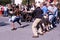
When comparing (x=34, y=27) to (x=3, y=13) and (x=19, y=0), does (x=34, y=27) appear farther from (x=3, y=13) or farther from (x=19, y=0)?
(x=19, y=0)

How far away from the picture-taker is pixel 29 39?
13305 mm

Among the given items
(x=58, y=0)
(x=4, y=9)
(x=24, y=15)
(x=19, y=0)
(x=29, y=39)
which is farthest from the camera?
(x=19, y=0)

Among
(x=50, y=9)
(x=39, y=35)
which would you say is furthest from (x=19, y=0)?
(x=39, y=35)

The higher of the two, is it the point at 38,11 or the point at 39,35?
the point at 38,11

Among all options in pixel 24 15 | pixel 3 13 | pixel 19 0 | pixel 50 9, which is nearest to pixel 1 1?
pixel 3 13

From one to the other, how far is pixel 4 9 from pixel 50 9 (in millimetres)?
16520

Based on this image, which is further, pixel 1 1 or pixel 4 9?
pixel 1 1

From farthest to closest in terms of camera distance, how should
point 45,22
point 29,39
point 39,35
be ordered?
1. point 45,22
2. point 39,35
3. point 29,39

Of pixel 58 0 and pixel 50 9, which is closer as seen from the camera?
pixel 50 9

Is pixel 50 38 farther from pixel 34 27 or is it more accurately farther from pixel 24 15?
pixel 24 15

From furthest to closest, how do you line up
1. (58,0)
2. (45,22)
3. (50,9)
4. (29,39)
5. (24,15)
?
1. (58,0)
2. (24,15)
3. (50,9)
4. (45,22)
5. (29,39)

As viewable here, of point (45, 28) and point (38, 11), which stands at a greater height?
point (38, 11)

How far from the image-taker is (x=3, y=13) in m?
35.0

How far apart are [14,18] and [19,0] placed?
35932mm
